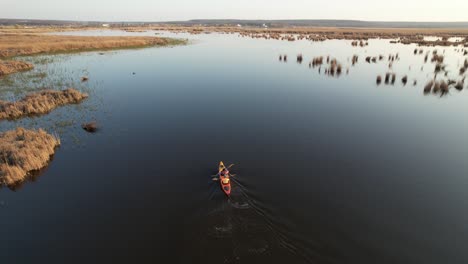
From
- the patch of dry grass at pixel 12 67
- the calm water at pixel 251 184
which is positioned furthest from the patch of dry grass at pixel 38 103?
the patch of dry grass at pixel 12 67

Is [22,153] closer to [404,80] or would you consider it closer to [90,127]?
[90,127]

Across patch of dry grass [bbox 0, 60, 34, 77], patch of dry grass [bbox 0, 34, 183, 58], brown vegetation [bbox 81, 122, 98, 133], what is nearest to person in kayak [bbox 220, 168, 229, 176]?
brown vegetation [bbox 81, 122, 98, 133]

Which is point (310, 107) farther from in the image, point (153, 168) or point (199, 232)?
point (199, 232)

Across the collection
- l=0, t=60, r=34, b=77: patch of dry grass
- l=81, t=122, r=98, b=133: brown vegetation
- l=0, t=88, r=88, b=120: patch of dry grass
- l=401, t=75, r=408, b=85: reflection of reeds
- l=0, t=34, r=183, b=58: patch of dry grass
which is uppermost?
l=0, t=34, r=183, b=58: patch of dry grass

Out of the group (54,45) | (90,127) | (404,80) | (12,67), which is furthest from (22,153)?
(54,45)

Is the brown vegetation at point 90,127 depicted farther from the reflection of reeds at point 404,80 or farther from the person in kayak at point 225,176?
the reflection of reeds at point 404,80

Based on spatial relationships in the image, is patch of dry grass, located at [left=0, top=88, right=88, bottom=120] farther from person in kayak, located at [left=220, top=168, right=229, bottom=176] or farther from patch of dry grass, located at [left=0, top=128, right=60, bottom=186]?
person in kayak, located at [left=220, top=168, right=229, bottom=176]

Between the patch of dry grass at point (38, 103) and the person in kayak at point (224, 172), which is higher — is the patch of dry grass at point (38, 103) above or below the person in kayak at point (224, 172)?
above
